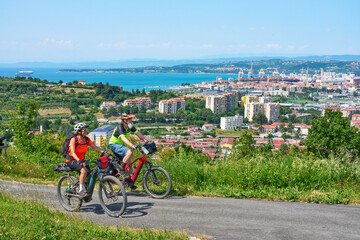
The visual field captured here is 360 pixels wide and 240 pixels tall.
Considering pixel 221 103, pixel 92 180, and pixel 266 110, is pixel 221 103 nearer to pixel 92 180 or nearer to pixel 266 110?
pixel 266 110

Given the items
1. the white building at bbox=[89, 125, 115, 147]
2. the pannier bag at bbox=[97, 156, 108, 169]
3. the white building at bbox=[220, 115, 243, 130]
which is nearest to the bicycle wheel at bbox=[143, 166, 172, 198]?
the pannier bag at bbox=[97, 156, 108, 169]

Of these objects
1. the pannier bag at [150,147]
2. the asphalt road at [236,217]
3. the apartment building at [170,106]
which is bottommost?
the apartment building at [170,106]

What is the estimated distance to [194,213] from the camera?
508 cm

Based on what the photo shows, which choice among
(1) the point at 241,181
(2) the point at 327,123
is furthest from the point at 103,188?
(2) the point at 327,123

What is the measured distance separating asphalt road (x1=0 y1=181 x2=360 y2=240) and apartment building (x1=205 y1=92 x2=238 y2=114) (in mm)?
82243

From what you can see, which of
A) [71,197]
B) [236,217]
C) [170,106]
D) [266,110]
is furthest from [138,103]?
[236,217]

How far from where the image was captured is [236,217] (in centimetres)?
488

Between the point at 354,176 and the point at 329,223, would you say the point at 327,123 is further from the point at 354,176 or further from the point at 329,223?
the point at 329,223

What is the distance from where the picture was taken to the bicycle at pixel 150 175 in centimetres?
591

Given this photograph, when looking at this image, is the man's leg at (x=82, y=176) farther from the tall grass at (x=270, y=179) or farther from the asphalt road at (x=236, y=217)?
the tall grass at (x=270, y=179)

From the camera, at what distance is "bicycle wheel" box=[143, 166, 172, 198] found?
602cm

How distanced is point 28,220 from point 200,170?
316cm

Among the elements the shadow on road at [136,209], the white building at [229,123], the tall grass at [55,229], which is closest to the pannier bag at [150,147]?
the shadow on road at [136,209]

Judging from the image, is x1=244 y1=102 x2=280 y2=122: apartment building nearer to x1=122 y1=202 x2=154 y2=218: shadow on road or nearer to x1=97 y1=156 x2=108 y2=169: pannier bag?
x1=122 y1=202 x2=154 y2=218: shadow on road
